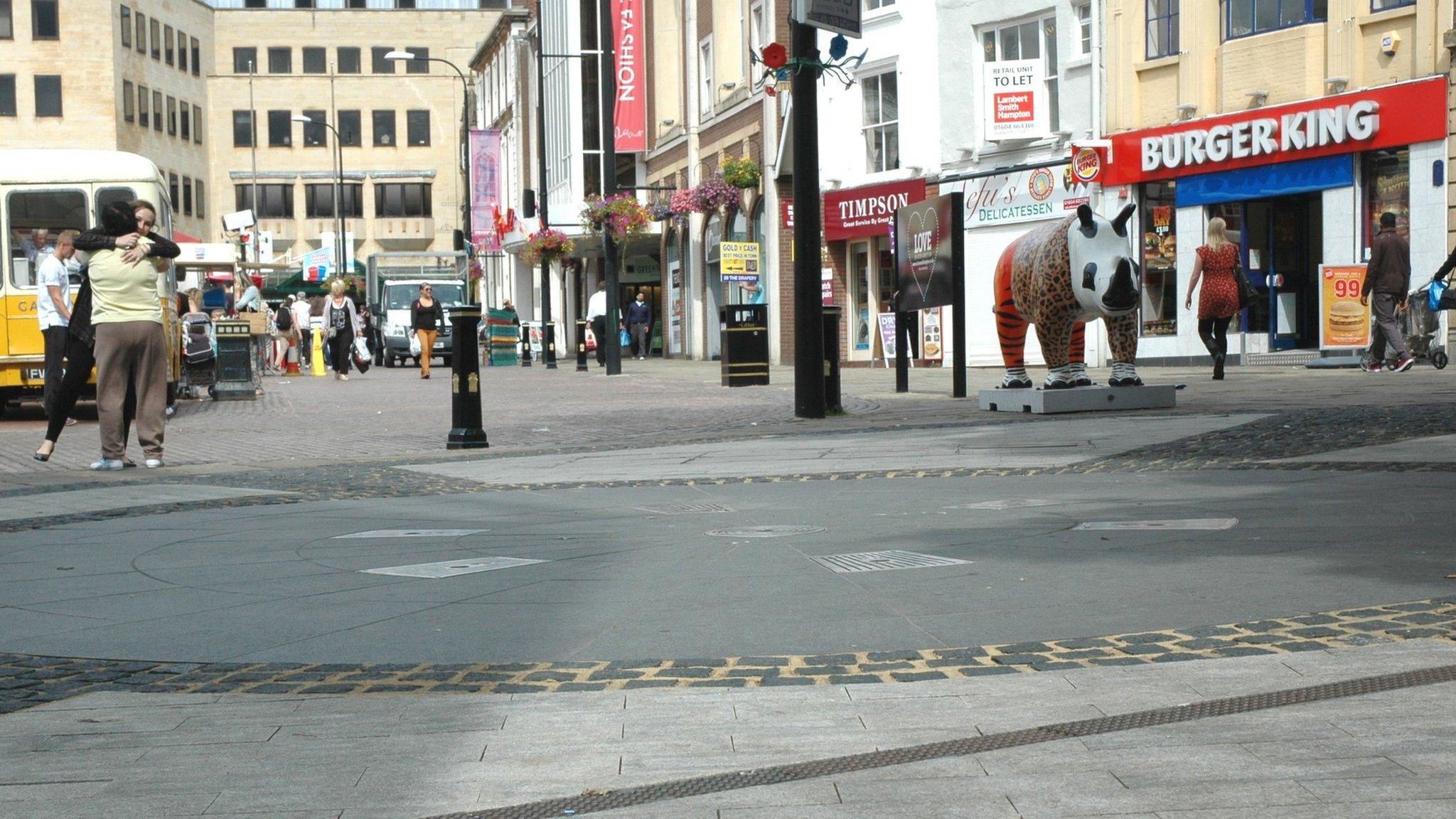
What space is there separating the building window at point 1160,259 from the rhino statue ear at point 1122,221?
1442 cm

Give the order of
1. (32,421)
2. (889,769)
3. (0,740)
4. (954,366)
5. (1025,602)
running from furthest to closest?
(32,421) < (954,366) < (1025,602) < (0,740) < (889,769)

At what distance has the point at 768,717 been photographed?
14.3ft

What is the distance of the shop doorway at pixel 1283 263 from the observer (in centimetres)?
2656

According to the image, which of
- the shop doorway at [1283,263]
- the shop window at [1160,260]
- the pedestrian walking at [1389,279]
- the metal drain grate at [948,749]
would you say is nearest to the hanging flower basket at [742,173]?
the shop window at [1160,260]

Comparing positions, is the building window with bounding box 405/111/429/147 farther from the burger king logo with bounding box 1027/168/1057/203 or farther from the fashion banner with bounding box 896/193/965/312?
the fashion banner with bounding box 896/193/965/312

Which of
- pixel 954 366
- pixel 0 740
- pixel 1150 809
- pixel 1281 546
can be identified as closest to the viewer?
pixel 1150 809

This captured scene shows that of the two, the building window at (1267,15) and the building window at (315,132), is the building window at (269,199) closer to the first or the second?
the building window at (315,132)

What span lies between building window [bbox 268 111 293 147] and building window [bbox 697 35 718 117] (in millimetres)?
59987

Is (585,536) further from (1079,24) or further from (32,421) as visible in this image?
(1079,24)

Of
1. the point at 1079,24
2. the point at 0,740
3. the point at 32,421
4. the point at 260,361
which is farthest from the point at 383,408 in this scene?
the point at 0,740

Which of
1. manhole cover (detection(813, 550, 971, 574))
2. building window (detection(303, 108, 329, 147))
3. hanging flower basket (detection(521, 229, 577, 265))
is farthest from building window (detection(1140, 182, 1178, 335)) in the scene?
building window (detection(303, 108, 329, 147))

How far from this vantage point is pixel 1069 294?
1538 centimetres

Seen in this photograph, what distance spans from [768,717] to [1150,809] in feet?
3.80

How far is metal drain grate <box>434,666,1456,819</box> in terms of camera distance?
11.9ft
